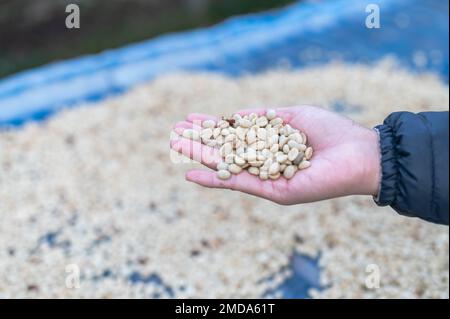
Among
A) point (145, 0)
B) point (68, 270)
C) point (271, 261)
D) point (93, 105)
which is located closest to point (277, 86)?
point (93, 105)

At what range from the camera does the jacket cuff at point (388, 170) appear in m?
1.42

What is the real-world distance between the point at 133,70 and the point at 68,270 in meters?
1.56

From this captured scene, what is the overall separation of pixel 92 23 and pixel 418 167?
3.74 m

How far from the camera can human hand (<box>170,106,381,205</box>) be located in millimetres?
1494

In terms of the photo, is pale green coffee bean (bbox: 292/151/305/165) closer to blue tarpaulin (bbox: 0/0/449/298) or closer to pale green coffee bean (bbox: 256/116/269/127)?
pale green coffee bean (bbox: 256/116/269/127)

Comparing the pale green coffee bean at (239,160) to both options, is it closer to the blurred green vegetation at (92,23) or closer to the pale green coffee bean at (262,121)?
the pale green coffee bean at (262,121)

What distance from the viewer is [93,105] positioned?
127 inches

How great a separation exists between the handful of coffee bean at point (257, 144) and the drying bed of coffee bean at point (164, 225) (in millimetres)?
650

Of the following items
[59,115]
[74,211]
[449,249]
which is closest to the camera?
[449,249]

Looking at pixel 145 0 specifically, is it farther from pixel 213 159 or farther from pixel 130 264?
pixel 213 159
